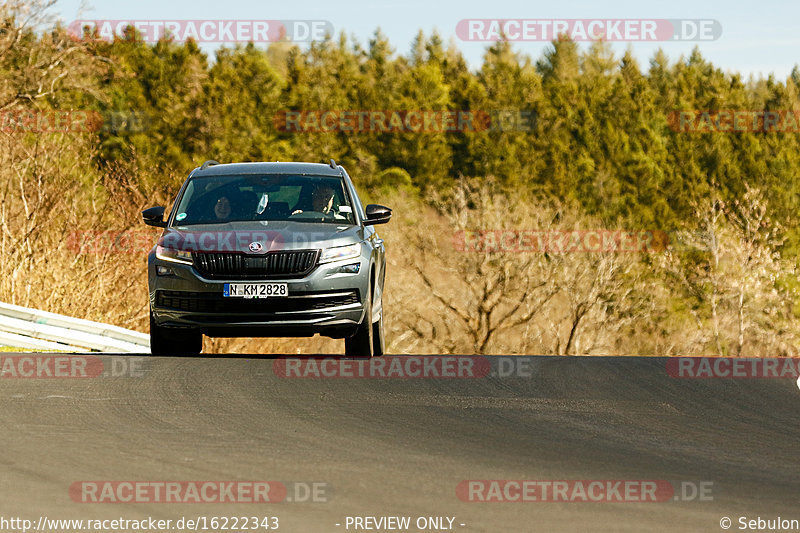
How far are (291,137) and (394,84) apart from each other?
2252 centimetres

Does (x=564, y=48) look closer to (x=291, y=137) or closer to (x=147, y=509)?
(x=291, y=137)

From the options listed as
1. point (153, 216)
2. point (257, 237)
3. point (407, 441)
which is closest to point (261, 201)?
point (257, 237)

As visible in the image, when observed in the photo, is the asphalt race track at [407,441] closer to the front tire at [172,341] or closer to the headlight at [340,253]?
the front tire at [172,341]

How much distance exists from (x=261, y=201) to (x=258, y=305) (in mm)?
1550

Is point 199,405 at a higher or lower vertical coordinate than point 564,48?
lower

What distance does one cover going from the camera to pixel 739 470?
711 centimetres

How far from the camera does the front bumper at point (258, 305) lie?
38.1 ft

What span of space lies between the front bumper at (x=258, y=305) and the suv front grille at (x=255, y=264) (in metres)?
0.07

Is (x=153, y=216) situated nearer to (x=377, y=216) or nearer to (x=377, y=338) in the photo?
(x=377, y=216)

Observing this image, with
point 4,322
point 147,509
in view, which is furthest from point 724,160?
point 147,509

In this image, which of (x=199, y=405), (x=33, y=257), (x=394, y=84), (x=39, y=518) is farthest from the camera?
(x=394, y=84)

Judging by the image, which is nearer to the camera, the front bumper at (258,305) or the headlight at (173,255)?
the front bumper at (258,305)

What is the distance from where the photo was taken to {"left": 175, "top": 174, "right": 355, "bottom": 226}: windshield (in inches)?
494

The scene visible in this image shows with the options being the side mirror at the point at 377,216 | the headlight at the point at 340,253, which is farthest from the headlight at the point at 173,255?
the side mirror at the point at 377,216
